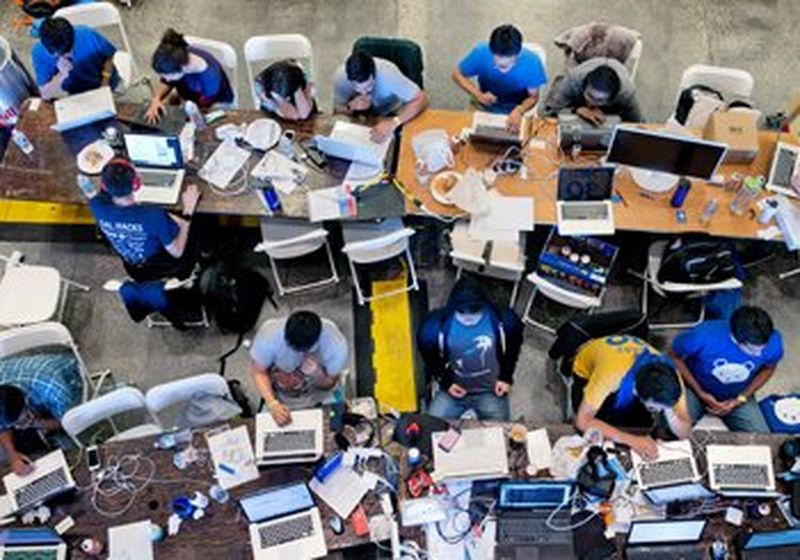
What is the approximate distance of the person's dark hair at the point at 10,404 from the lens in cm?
425

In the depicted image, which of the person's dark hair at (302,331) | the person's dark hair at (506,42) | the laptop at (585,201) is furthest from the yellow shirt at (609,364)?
the person's dark hair at (506,42)

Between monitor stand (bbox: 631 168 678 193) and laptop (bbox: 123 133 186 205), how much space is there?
3112 mm

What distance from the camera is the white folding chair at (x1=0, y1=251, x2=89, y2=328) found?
536cm

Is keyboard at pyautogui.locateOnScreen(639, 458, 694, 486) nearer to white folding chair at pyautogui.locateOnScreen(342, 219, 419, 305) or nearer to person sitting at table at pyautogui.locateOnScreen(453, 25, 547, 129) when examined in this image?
white folding chair at pyautogui.locateOnScreen(342, 219, 419, 305)

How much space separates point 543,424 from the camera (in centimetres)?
450

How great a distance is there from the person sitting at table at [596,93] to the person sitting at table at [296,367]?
8.00ft

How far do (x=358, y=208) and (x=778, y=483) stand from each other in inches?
118

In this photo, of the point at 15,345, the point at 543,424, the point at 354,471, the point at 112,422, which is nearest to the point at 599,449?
the point at 543,424

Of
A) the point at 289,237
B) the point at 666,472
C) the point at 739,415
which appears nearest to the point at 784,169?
the point at 739,415

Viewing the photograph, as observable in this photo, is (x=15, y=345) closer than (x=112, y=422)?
Yes

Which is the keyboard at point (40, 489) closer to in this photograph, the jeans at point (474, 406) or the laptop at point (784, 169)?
the jeans at point (474, 406)

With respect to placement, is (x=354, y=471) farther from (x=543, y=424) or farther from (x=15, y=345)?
(x=15, y=345)

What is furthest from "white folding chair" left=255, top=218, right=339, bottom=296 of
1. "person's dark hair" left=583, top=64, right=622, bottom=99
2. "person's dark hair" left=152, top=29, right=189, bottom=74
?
"person's dark hair" left=583, top=64, right=622, bottom=99

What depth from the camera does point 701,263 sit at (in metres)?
5.11
